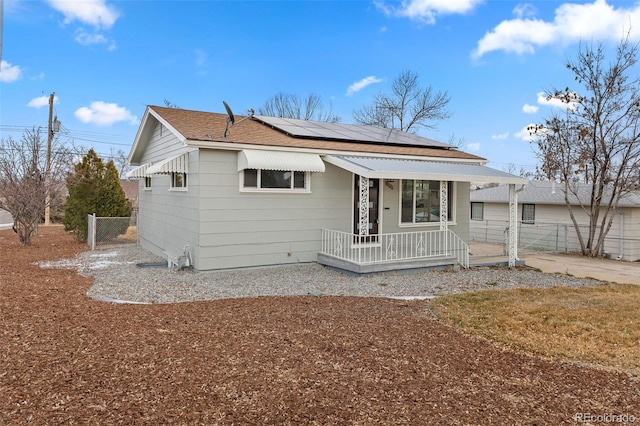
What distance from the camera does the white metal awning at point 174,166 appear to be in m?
9.25

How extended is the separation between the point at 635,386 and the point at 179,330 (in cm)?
489

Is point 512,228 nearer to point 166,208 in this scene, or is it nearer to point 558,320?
point 558,320

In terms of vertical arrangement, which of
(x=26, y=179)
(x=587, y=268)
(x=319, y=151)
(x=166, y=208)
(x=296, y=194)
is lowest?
(x=587, y=268)

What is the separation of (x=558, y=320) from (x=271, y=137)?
731 cm

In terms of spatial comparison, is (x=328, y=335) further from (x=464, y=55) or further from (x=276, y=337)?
(x=464, y=55)

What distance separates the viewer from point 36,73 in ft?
68.9

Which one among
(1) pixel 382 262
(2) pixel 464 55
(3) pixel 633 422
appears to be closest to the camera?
(3) pixel 633 422

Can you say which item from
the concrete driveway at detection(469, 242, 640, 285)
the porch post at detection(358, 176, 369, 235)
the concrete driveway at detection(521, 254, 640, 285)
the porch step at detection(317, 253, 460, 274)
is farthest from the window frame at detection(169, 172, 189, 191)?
the concrete driveway at detection(521, 254, 640, 285)

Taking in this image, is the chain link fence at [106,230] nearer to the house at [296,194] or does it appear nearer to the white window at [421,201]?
the house at [296,194]

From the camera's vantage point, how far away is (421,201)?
1186cm

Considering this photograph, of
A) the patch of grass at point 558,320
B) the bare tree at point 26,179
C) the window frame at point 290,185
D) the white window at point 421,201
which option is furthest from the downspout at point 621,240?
the bare tree at point 26,179

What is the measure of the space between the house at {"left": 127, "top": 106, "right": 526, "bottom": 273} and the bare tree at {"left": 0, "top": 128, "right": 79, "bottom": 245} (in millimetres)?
5137

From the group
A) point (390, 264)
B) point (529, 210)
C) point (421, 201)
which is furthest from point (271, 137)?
point (529, 210)

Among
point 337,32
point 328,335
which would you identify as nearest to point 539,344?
point 328,335
